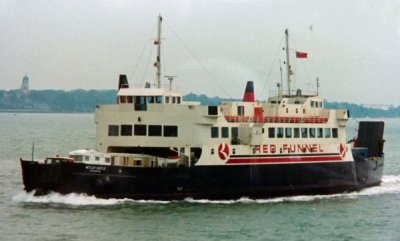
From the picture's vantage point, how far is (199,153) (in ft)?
111

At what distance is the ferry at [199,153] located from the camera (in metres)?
31.1

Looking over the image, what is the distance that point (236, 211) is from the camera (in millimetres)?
31141

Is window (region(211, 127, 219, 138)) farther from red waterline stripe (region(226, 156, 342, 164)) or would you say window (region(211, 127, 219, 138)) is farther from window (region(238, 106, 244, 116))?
window (region(238, 106, 244, 116))

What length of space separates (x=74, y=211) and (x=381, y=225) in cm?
1325

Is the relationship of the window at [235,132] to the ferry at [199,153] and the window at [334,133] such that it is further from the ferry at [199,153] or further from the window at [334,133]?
the window at [334,133]

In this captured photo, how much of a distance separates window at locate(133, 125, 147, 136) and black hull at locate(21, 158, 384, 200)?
2.80 m

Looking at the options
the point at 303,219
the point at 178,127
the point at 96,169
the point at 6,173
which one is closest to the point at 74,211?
the point at 96,169

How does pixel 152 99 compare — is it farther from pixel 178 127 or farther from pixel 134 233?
pixel 134 233

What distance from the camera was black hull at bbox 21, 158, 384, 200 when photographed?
30797mm

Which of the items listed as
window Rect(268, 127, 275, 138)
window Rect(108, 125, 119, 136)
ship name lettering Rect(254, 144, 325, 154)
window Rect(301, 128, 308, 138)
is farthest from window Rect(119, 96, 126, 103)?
window Rect(301, 128, 308, 138)

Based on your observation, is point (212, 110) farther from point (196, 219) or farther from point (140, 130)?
point (196, 219)

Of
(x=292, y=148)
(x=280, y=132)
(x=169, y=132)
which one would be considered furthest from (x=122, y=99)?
(x=292, y=148)

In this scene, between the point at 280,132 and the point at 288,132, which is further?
the point at 288,132

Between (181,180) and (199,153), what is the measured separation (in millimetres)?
2248
